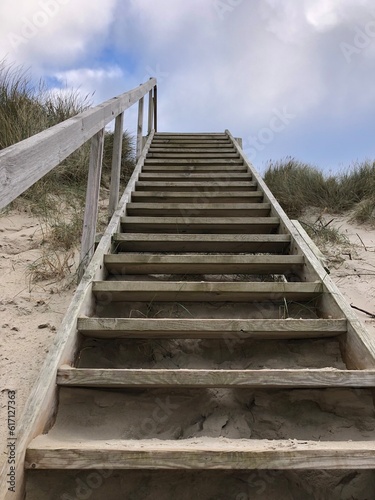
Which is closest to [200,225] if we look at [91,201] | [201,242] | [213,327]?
[201,242]

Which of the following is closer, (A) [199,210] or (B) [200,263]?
(B) [200,263]

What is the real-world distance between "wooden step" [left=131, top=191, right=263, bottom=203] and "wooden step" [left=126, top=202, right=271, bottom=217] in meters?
0.24

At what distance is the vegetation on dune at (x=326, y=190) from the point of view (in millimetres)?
5547

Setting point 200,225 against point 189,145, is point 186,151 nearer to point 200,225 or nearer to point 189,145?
point 189,145

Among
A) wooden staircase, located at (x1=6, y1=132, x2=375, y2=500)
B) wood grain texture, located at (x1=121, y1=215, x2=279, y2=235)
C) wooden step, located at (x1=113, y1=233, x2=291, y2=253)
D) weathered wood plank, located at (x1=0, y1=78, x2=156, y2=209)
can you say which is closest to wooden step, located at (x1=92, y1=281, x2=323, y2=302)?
wooden staircase, located at (x1=6, y1=132, x2=375, y2=500)

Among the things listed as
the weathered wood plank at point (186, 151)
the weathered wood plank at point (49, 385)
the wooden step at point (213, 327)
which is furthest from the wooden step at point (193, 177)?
the wooden step at point (213, 327)

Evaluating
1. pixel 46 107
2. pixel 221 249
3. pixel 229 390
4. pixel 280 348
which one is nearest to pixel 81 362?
pixel 229 390

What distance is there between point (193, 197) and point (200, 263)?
1.19 meters

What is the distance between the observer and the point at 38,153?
135cm

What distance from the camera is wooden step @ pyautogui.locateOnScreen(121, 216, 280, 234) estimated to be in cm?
301

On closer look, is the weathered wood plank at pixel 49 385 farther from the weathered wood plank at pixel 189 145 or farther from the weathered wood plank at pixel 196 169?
the weathered wood plank at pixel 189 145

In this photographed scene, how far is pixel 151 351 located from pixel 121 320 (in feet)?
0.81

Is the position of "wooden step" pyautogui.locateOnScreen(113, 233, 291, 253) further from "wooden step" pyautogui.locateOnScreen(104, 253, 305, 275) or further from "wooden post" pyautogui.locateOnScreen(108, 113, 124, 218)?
"wooden post" pyautogui.locateOnScreen(108, 113, 124, 218)

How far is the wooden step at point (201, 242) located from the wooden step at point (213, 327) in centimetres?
96
